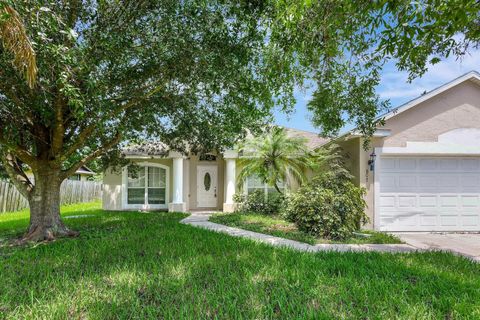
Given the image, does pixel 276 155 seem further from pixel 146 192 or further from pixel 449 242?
pixel 146 192

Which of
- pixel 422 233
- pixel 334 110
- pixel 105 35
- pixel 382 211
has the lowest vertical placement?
pixel 422 233

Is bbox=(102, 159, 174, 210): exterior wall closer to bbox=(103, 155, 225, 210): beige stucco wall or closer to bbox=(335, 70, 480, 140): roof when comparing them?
bbox=(103, 155, 225, 210): beige stucco wall

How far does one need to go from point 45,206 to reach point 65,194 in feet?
48.6

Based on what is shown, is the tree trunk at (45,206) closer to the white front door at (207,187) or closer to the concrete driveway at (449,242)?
the white front door at (207,187)

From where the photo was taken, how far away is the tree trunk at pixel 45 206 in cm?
819

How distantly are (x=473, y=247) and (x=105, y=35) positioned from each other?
34.0ft

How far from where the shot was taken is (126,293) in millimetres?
3906

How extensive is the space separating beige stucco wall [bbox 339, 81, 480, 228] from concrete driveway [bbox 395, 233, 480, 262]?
1.55 m

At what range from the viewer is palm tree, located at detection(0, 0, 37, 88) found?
388cm

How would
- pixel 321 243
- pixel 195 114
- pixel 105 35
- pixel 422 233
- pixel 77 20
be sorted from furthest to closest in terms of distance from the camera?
pixel 422 233 < pixel 195 114 < pixel 321 243 < pixel 77 20 < pixel 105 35

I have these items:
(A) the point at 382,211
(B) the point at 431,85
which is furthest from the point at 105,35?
(B) the point at 431,85

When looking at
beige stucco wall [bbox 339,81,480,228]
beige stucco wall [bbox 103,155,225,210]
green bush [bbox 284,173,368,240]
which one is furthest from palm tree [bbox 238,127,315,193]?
beige stucco wall [bbox 103,155,225,210]

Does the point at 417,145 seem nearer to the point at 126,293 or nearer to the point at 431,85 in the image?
the point at 431,85

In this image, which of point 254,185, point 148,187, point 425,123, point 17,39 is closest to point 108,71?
point 17,39
